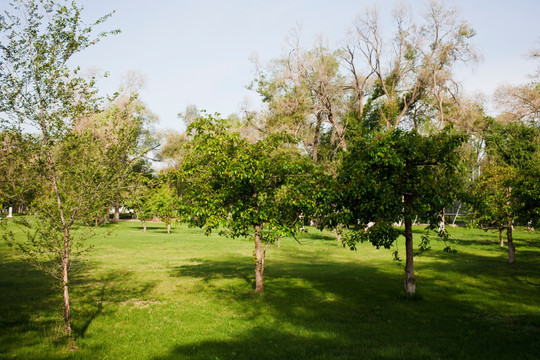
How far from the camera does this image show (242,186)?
15984 mm

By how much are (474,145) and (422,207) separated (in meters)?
53.9

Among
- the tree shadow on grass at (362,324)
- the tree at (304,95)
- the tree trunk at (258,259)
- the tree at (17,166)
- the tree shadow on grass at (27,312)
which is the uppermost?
the tree at (304,95)

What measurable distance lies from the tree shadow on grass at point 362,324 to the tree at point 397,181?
6.76 feet

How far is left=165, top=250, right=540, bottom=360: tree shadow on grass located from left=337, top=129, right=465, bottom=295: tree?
2.06 m

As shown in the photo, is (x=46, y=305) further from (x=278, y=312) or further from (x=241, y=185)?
(x=278, y=312)

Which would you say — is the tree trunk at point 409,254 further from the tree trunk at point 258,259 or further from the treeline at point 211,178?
the tree trunk at point 258,259

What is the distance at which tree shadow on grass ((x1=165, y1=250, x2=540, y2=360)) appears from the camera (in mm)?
10297

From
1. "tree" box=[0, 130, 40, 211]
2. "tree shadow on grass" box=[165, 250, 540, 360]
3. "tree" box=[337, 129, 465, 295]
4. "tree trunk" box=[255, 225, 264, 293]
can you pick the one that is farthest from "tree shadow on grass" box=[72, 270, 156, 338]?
"tree" box=[337, 129, 465, 295]

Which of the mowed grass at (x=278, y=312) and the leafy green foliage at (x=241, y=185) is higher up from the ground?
the leafy green foliage at (x=241, y=185)

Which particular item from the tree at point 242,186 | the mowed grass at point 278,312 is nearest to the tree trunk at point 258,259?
the tree at point 242,186

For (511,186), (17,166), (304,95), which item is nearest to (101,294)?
(17,166)

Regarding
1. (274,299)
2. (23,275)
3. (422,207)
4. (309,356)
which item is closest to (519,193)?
(422,207)

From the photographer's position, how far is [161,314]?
14.0 m

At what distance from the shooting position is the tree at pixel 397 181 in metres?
14.5
